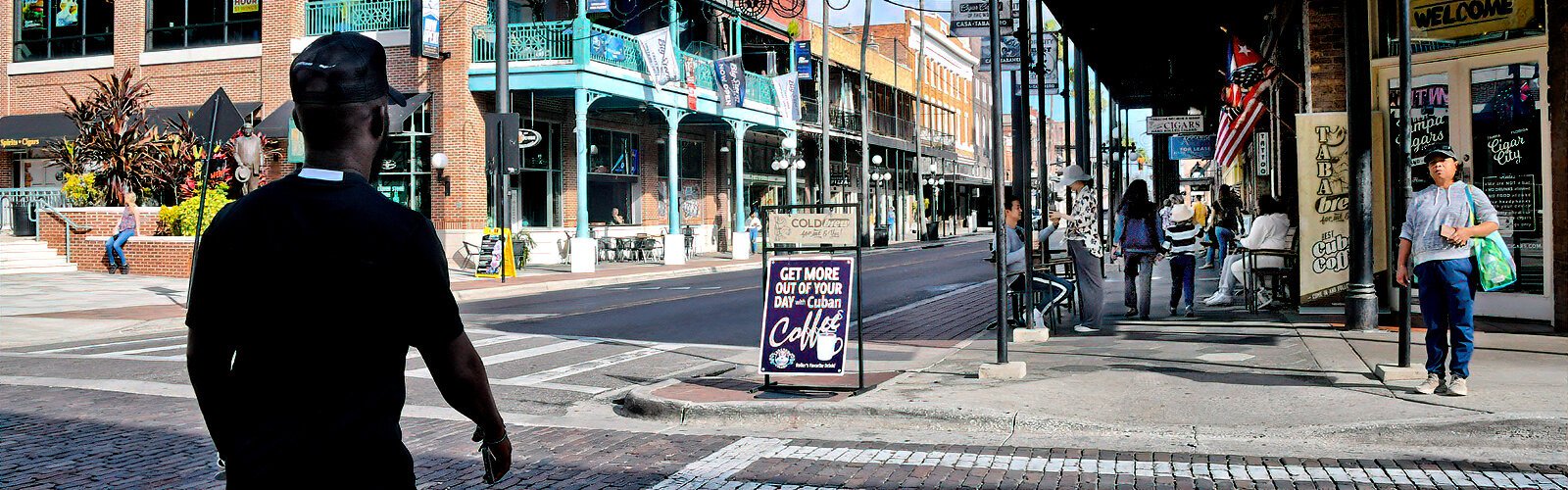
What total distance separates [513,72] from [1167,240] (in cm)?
1738

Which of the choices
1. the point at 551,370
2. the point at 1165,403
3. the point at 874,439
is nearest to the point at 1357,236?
the point at 1165,403

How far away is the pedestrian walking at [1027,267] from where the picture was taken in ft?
37.7

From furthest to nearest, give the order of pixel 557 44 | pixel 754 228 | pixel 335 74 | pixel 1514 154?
1. pixel 754 228
2. pixel 557 44
3. pixel 1514 154
4. pixel 335 74

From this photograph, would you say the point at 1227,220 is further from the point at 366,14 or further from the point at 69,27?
the point at 69,27

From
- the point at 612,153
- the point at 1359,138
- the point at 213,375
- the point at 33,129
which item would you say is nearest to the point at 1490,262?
the point at 1359,138

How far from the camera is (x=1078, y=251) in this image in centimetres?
1176

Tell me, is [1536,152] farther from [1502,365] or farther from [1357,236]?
[1502,365]

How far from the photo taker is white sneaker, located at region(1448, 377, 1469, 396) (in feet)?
23.3

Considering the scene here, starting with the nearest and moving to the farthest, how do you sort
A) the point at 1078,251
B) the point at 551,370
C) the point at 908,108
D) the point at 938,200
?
the point at 551,370 → the point at 1078,251 → the point at 908,108 → the point at 938,200

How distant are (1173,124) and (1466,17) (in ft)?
40.5

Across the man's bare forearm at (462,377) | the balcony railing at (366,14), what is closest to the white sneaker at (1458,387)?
the man's bare forearm at (462,377)

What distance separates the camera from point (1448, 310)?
719 cm

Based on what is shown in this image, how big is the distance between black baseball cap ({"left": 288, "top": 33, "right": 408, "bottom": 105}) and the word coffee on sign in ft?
18.1

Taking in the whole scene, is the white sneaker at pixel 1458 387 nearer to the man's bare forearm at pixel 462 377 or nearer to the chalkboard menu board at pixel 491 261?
the man's bare forearm at pixel 462 377
